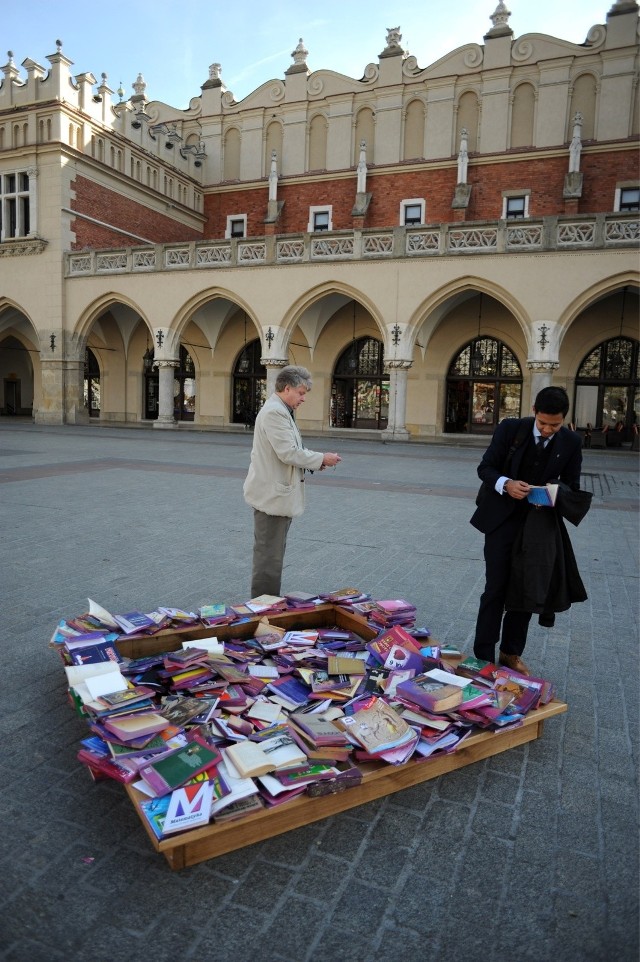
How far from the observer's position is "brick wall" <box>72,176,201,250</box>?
82.8 feet

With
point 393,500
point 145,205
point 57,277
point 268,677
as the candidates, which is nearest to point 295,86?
point 145,205

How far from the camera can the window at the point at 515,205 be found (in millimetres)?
24875

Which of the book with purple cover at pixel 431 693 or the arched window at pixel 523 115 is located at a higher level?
the arched window at pixel 523 115

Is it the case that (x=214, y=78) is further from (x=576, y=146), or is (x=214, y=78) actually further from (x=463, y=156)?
(x=576, y=146)

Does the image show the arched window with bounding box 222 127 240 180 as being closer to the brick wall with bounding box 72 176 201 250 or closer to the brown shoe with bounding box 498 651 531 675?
the brick wall with bounding box 72 176 201 250

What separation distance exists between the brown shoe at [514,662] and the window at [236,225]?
2921 cm

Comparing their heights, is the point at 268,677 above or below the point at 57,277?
below

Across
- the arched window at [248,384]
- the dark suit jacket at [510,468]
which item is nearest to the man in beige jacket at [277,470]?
the dark suit jacket at [510,468]

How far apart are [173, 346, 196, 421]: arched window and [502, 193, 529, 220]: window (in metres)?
14.6

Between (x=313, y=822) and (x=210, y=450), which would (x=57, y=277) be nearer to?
(x=210, y=450)

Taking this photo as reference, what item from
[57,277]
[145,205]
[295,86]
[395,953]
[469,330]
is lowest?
[395,953]

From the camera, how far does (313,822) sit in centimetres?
248

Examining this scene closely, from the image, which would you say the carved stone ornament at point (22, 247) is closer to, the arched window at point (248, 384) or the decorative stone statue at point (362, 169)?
the arched window at point (248, 384)

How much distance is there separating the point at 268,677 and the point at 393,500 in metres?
6.79
